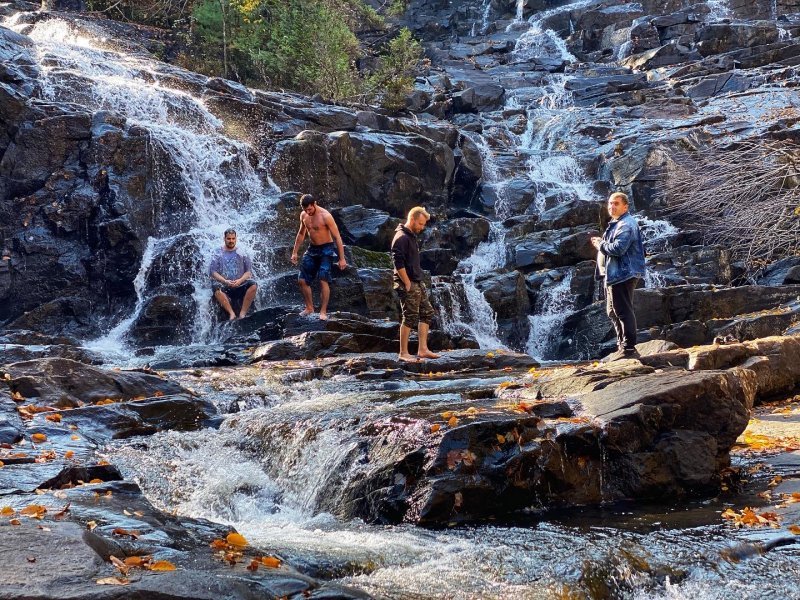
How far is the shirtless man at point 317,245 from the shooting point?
11250 millimetres

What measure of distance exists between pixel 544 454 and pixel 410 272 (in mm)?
4047

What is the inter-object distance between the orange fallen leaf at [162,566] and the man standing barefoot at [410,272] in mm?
5791

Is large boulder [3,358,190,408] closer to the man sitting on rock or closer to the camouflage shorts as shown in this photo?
the camouflage shorts

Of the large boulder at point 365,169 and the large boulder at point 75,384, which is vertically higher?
the large boulder at point 365,169

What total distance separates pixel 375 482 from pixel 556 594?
1614 mm

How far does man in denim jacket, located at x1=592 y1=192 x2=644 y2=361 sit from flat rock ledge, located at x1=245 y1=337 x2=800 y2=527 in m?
2.52

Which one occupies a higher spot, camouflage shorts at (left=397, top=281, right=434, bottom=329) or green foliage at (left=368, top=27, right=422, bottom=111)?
green foliage at (left=368, top=27, right=422, bottom=111)

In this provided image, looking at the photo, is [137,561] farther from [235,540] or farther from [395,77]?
[395,77]

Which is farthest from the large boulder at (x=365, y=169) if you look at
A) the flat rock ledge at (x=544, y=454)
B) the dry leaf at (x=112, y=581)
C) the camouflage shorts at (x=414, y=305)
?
the dry leaf at (x=112, y=581)

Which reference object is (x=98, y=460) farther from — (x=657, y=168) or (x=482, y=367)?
(x=657, y=168)

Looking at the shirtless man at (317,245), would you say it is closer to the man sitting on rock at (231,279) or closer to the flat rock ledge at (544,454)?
the man sitting on rock at (231,279)

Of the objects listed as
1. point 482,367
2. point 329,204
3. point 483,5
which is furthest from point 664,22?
point 482,367

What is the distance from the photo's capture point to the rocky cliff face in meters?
14.6

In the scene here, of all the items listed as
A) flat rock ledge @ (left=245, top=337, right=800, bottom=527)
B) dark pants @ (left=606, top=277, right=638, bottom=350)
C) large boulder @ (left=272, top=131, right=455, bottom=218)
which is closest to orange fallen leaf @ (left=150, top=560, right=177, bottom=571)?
flat rock ledge @ (left=245, top=337, right=800, bottom=527)
